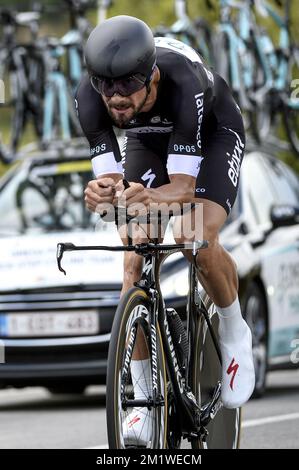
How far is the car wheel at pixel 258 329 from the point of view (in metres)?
10.6

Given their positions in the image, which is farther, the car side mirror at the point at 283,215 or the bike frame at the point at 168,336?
the car side mirror at the point at 283,215

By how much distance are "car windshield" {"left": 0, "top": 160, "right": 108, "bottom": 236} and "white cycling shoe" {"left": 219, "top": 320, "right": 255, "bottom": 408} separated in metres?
4.05

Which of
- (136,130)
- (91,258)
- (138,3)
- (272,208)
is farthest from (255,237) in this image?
(138,3)

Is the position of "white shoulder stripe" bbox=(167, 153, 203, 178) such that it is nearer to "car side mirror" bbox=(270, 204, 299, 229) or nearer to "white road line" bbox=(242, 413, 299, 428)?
"white road line" bbox=(242, 413, 299, 428)

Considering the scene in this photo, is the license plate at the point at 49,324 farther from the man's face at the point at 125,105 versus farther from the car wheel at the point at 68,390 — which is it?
the man's face at the point at 125,105

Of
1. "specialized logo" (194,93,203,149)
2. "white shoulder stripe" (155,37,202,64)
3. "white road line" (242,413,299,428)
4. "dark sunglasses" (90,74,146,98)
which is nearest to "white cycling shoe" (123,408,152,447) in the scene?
"specialized logo" (194,93,203,149)

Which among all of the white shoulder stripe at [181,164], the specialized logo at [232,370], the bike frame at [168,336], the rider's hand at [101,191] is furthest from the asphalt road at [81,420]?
the rider's hand at [101,191]

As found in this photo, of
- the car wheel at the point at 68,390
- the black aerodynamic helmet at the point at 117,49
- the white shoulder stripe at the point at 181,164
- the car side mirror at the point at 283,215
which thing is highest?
the black aerodynamic helmet at the point at 117,49

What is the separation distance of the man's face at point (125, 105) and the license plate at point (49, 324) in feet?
13.5

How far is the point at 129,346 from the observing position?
5.76 meters

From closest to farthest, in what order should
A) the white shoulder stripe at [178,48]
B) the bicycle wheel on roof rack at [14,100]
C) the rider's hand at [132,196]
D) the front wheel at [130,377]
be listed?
the front wheel at [130,377], the rider's hand at [132,196], the white shoulder stripe at [178,48], the bicycle wheel on roof rack at [14,100]

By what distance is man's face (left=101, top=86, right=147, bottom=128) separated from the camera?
584 centimetres

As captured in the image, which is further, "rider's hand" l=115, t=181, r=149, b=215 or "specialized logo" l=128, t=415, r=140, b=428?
"specialized logo" l=128, t=415, r=140, b=428

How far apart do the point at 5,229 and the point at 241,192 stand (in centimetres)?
177
